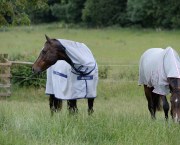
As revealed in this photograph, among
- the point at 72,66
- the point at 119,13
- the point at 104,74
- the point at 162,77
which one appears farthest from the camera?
the point at 119,13

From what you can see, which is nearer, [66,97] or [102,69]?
[66,97]

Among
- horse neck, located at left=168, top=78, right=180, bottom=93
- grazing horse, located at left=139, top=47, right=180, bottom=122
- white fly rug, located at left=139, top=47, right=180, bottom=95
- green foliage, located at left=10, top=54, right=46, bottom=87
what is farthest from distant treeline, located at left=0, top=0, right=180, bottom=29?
horse neck, located at left=168, top=78, right=180, bottom=93

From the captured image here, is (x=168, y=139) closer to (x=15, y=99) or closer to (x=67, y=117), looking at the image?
(x=67, y=117)

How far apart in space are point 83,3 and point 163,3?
18.0 meters

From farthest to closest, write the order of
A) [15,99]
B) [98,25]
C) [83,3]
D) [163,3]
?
1. [83,3]
2. [98,25]
3. [163,3]
4. [15,99]

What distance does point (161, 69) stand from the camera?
9609 millimetres

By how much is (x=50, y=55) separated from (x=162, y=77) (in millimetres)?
2211

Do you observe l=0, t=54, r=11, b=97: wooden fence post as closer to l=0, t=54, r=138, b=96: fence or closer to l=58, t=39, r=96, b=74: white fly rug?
l=0, t=54, r=138, b=96: fence

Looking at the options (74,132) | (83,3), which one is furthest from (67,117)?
(83,3)

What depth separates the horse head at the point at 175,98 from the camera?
8.53 meters

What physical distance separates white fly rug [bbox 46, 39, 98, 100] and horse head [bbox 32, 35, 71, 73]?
3.8 inches

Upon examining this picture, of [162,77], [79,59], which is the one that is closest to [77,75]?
[79,59]

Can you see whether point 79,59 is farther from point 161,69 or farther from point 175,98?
point 175,98

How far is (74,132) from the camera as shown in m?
7.10
